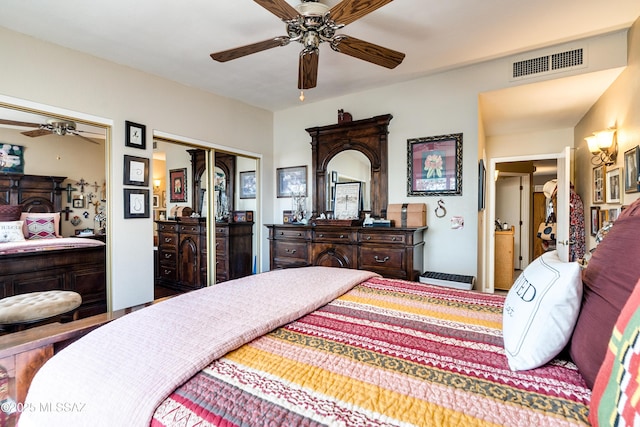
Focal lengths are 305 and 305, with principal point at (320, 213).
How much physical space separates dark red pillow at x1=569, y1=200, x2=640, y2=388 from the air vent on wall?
2516 mm

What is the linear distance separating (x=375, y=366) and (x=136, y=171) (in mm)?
3127

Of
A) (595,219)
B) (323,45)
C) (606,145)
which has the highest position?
(323,45)

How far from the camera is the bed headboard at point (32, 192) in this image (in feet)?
7.88

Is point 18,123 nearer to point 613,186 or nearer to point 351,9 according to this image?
point 351,9

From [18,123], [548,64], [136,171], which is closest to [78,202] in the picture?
[136,171]

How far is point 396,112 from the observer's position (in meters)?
3.59

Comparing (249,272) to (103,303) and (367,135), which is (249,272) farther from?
(367,135)

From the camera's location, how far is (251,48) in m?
2.18

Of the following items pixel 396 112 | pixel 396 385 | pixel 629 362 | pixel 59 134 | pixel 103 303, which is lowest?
pixel 103 303

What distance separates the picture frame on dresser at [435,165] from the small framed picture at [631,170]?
124 centimetres

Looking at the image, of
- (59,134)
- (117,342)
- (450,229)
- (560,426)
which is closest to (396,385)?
(560,426)

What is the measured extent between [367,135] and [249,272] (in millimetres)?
2459

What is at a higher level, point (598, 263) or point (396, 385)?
point (598, 263)

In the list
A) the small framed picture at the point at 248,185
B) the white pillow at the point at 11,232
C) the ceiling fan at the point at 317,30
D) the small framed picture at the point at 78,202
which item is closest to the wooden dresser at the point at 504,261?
the ceiling fan at the point at 317,30
